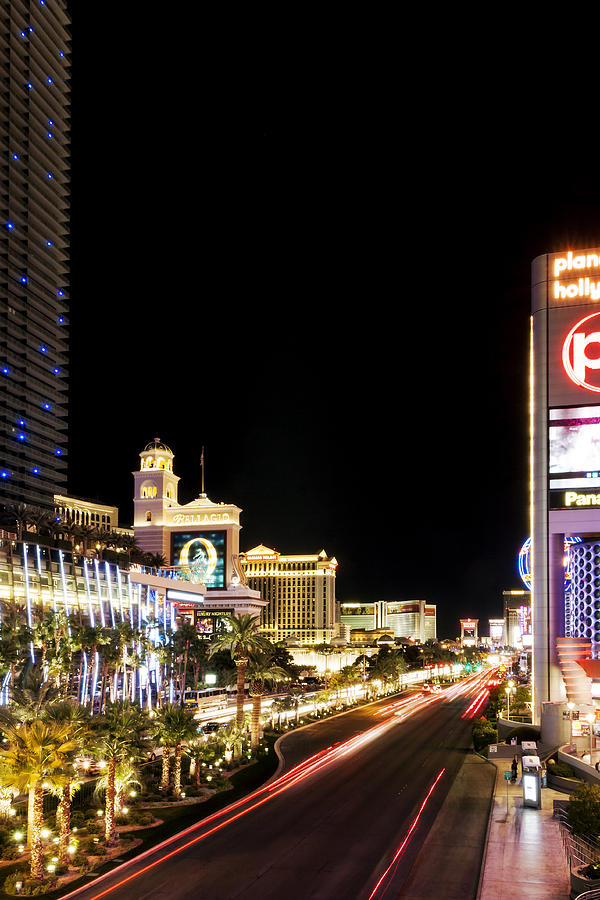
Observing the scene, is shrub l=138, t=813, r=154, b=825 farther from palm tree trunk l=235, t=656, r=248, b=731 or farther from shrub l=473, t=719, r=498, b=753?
shrub l=473, t=719, r=498, b=753

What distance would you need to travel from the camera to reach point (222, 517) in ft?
585

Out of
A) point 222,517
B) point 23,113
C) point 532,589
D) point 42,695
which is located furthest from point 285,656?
point 42,695

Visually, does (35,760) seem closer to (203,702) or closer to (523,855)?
(523,855)


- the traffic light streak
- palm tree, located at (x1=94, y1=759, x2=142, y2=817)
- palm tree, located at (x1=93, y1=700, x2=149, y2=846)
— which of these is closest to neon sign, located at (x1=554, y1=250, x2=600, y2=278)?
the traffic light streak

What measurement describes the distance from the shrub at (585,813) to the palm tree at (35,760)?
19382 mm

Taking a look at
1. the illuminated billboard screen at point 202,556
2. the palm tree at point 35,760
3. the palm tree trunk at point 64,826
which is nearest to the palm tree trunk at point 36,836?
the palm tree at point 35,760

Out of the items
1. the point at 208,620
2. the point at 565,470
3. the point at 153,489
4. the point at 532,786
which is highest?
the point at 153,489

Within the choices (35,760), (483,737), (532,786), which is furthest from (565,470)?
(35,760)

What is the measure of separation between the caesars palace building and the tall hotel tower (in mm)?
88331

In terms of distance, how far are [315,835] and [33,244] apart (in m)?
119

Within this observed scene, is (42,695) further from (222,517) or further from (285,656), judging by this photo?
(222,517)

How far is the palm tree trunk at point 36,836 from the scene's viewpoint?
104 ft

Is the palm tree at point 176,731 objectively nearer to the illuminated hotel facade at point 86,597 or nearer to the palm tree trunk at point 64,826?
the palm tree trunk at point 64,826

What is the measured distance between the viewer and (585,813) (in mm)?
31062
